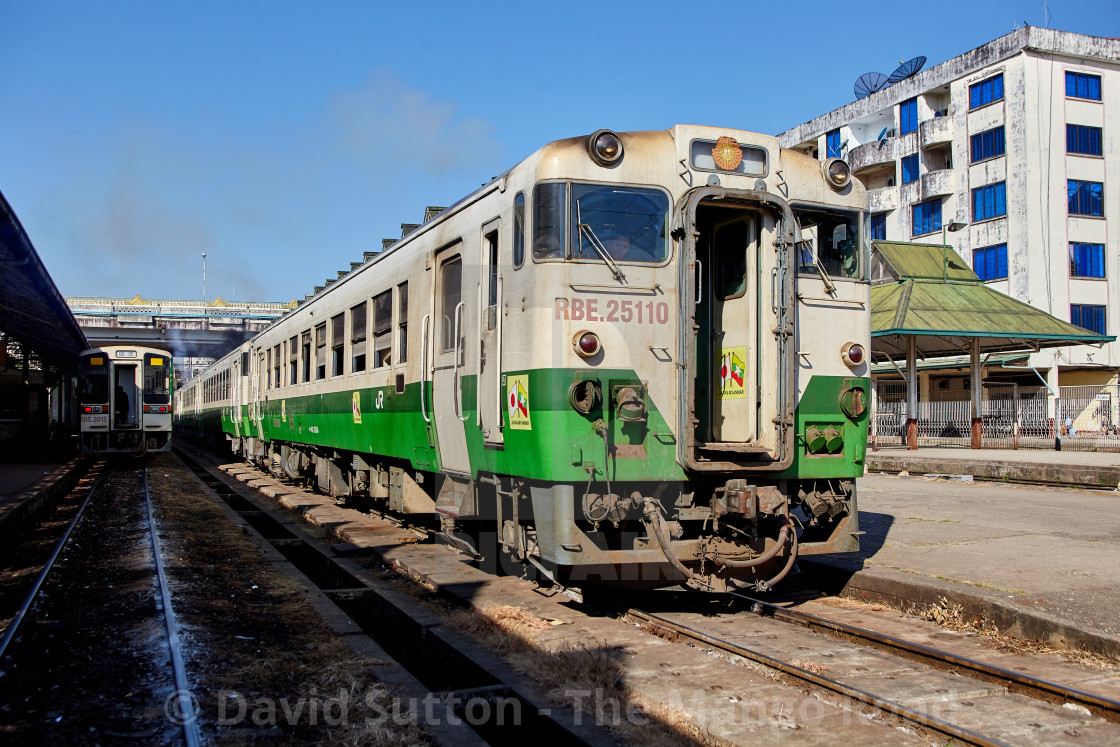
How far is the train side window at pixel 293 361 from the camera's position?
1505 cm

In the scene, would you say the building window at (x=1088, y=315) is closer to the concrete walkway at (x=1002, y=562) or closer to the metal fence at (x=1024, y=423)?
the metal fence at (x=1024, y=423)

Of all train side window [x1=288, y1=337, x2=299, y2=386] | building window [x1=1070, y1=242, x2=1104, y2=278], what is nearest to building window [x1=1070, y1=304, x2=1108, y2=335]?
building window [x1=1070, y1=242, x2=1104, y2=278]

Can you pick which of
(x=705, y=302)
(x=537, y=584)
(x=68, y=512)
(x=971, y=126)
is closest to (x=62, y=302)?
(x=68, y=512)

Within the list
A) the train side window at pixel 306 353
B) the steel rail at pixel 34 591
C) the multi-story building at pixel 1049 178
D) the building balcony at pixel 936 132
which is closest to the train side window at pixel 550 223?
the steel rail at pixel 34 591

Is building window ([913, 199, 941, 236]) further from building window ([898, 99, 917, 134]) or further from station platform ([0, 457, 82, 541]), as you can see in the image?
station platform ([0, 457, 82, 541])

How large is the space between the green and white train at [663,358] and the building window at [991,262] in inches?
1377

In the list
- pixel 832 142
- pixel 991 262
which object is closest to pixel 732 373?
pixel 991 262

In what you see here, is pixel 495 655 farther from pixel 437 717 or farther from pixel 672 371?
pixel 672 371

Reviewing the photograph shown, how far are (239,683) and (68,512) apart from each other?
423 inches

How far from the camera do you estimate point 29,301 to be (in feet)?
54.5

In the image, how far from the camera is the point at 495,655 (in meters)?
5.45

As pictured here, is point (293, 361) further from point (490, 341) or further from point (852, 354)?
point (852, 354)

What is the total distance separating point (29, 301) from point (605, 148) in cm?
1476

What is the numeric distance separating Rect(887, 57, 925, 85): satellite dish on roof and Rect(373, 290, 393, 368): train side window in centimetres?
4006
